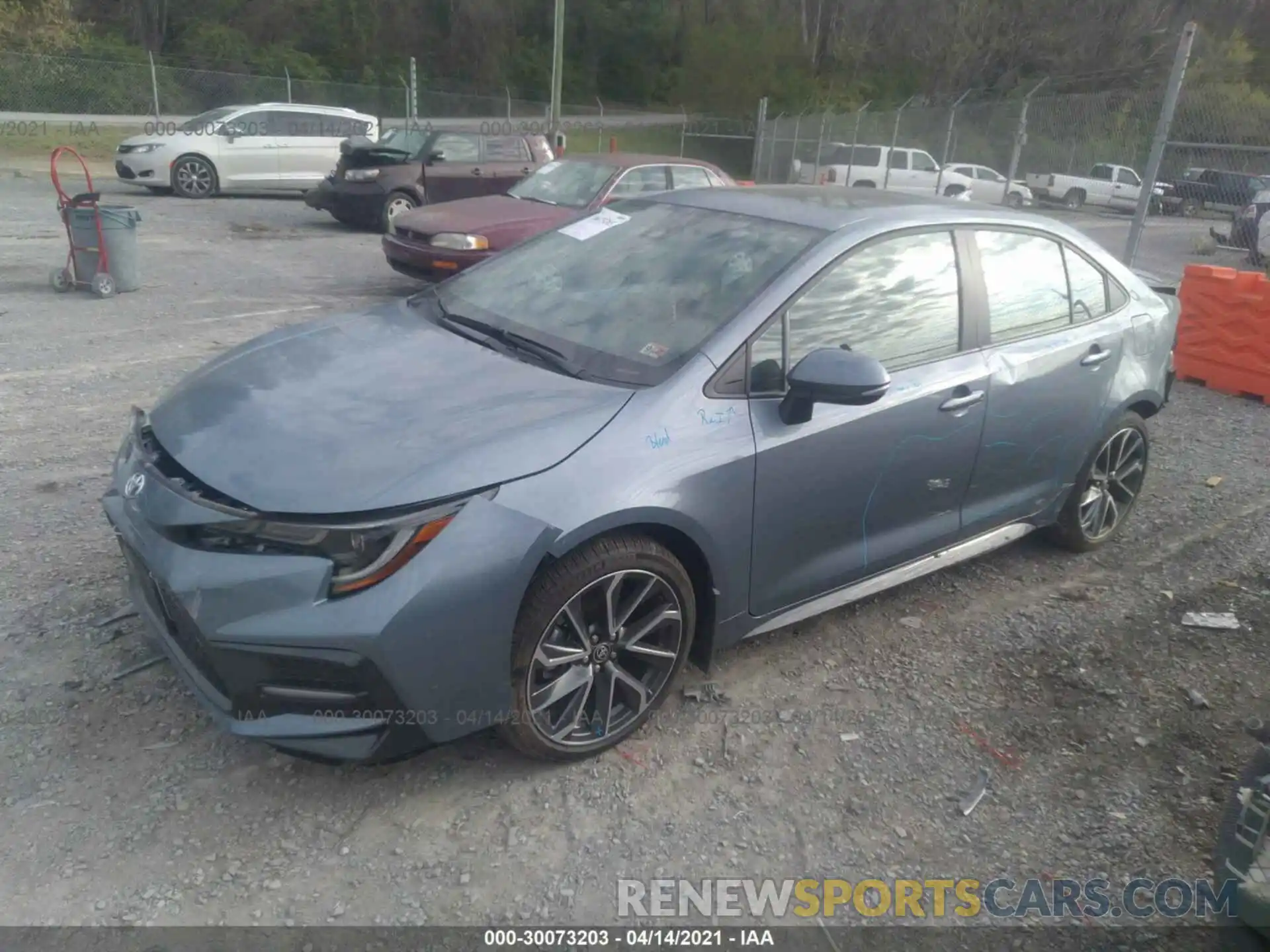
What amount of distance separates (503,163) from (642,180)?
4746mm

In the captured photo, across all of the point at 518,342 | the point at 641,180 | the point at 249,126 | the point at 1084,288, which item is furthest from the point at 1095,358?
the point at 249,126

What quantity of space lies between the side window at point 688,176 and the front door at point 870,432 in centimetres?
761

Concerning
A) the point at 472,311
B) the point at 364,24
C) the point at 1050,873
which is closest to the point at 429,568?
the point at 472,311

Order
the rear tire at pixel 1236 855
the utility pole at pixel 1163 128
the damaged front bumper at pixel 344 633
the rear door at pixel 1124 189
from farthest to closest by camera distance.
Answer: the rear door at pixel 1124 189, the utility pole at pixel 1163 128, the damaged front bumper at pixel 344 633, the rear tire at pixel 1236 855

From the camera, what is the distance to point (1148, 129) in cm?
1788

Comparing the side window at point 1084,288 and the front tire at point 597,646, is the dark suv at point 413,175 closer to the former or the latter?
the side window at point 1084,288

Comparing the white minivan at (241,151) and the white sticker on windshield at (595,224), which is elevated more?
the white sticker on windshield at (595,224)

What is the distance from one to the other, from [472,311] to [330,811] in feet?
6.12

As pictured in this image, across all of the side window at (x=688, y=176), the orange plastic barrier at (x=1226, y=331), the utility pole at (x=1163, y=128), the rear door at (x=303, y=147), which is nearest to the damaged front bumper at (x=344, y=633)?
the orange plastic barrier at (x=1226, y=331)

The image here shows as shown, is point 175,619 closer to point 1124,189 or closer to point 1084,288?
point 1084,288

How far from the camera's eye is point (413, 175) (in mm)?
14297

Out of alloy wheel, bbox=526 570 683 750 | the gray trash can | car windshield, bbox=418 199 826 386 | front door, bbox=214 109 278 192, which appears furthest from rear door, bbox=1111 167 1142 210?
alloy wheel, bbox=526 570 683 750

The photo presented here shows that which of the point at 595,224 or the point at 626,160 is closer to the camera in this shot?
the point at 595,224

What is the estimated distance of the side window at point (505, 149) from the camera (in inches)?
581
